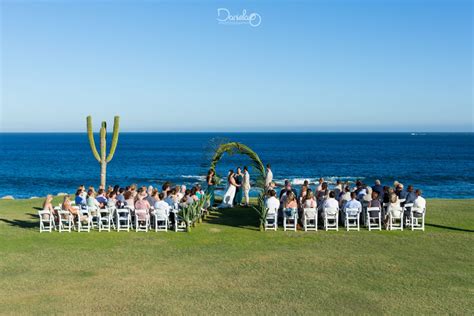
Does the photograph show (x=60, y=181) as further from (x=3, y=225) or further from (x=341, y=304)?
(x=341, y=304)

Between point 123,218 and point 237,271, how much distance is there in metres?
5.68

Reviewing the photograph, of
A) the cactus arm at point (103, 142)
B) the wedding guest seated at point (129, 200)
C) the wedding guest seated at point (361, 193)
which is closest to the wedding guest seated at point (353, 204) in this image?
the wedding guest seated at point (361, 193)

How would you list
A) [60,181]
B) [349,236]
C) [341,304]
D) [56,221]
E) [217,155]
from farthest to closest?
[60,181]
[217,155]
[56,221]
[349,236]
[341,304]

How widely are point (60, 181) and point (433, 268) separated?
58088mm

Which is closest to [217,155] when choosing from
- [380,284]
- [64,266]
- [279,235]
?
[279,235]

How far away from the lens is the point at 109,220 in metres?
16.1

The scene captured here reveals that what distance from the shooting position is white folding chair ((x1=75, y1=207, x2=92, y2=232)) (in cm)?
1602

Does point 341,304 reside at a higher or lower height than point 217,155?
lower

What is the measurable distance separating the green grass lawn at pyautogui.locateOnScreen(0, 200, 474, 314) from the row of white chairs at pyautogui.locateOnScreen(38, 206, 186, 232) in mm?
474

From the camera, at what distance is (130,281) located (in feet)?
35.9

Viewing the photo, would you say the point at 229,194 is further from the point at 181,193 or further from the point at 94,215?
the point at 94,215

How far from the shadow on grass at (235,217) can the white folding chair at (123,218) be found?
8.99ft

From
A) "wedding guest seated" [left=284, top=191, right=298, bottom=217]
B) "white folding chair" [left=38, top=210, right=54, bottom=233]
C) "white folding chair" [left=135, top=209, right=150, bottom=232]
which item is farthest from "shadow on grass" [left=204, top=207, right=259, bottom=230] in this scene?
"white folding chair" [left=38, top=210, right=54, bottom=233]

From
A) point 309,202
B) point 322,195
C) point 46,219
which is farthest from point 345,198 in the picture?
point 46,219
